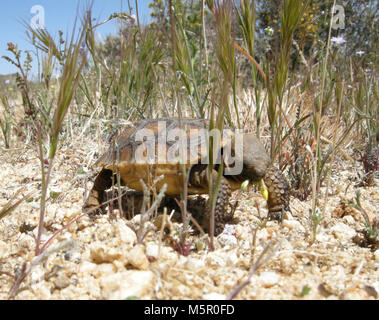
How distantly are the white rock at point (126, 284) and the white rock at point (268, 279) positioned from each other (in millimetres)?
483

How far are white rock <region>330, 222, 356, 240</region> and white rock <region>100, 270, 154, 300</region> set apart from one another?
1.23 m

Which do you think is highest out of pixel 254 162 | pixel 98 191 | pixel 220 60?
pixel 220 60

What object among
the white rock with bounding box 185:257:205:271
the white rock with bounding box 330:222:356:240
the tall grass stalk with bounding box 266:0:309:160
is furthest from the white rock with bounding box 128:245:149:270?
the tall grass stalk with bounding box 266:0:309:160

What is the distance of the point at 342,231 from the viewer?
81.8 inches

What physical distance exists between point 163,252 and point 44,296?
577mm

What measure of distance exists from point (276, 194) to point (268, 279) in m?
0.94

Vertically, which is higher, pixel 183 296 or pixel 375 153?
pixel 375 153

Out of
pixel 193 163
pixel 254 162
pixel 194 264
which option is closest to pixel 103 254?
pixel 194 264

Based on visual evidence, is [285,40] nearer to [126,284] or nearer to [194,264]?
[194,264]

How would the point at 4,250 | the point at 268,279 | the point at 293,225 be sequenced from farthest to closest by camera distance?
the point at 293,225
the point at 4,250
the point at 268,279
